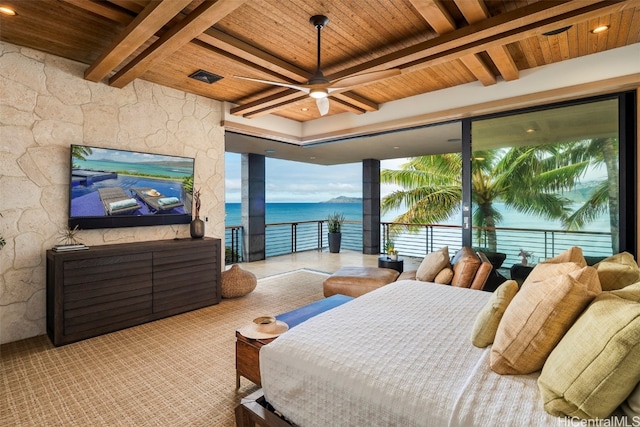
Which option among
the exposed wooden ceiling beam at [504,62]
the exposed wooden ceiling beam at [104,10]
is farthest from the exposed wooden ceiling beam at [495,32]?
the exposed wooden ceiling beam at [104,10]

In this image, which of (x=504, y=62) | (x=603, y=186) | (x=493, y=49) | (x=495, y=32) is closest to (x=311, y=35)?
(x=495, y=32)

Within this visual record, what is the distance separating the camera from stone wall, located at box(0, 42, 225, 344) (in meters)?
2.98

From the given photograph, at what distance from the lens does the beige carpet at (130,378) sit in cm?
197

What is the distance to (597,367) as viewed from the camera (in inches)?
40.3

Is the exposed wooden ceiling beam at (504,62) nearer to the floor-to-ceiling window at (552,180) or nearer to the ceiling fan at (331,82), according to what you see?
the floor-to-ceiling window at (552,180)

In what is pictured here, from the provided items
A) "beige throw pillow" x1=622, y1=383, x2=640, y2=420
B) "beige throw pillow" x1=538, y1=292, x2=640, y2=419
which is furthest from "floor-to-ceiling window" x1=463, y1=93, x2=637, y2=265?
"beige throw pillow" x1=622, y1=383, x2=640, y2=420

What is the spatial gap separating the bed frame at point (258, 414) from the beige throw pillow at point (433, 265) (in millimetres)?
2269

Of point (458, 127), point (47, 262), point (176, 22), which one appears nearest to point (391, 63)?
point (176, 22)

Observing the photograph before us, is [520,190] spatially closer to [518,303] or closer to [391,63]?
[391,63]

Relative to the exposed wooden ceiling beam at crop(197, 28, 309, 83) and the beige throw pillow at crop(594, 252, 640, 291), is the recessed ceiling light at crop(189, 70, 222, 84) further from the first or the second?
the beige throw pillow at crop(594, 252, 640, 291)

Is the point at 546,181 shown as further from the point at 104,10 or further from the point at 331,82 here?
the point at 104,10

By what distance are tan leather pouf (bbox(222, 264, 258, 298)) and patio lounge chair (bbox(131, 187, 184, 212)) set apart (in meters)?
1.15

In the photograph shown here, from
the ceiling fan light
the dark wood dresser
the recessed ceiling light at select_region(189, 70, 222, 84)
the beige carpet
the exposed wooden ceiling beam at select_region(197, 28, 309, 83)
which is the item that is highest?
the recessed ceiling light at select_region(189, 70, 222, 84)

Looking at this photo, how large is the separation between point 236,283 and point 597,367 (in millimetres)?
3886
